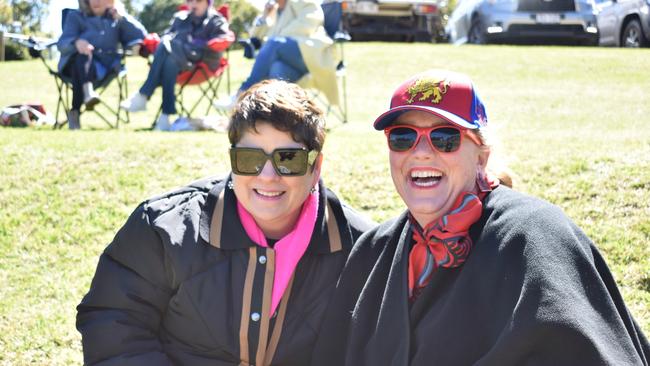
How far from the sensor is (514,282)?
2439 millimetres

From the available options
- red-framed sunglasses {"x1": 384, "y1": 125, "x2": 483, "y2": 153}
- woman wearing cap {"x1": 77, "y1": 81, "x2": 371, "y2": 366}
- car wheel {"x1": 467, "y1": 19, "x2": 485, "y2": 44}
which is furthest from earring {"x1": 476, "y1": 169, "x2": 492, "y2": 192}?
car wheel {"x1": 467, "y1": 19, "x2": 485, "y2": 44}

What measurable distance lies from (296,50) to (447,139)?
6209 mm

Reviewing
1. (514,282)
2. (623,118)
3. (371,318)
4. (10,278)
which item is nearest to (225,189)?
(371,318)

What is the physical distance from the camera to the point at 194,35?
30.3 feet

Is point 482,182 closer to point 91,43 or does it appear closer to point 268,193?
point 268,193

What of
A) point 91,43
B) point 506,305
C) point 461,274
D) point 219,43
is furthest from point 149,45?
point 506,305

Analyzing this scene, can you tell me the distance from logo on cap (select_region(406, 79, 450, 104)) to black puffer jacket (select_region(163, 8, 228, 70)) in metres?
6.59

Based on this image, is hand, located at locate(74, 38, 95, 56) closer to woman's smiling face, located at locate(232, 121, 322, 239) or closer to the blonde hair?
woman's smiling face, located at locate(232, 121, 322, 239)

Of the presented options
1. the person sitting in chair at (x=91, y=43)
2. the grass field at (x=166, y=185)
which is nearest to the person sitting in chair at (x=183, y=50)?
the person sitting in chair at (x=91, y=43)

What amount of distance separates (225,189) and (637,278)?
91.7 inches

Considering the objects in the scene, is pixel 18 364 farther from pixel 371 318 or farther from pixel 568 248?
pixel 568 248

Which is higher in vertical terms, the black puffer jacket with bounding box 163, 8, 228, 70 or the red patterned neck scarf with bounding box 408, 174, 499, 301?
the red patterned neck scarf with bounding box 408, 174, 499, 301

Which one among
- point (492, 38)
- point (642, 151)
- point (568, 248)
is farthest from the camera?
point (492, 38)

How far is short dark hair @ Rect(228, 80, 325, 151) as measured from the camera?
313 centimetres
